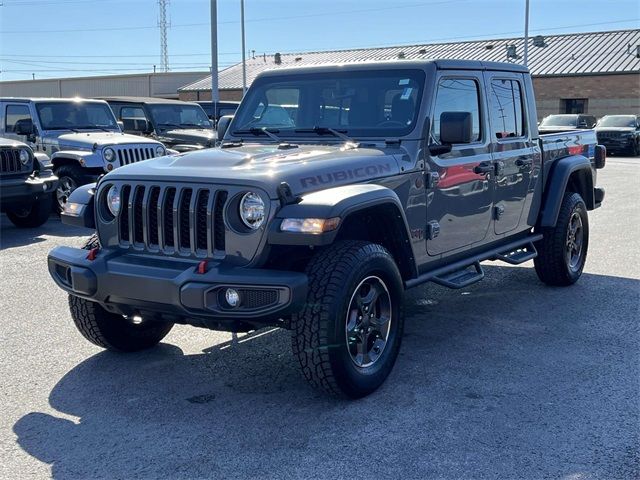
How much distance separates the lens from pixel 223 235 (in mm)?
3982

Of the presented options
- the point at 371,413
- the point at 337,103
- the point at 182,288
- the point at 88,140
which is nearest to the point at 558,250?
the point at 337,103

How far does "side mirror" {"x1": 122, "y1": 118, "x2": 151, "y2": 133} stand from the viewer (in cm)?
1338

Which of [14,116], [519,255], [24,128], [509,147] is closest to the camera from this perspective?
[509,147]

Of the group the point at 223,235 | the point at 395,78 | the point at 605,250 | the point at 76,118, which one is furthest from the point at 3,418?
the point at 76,118

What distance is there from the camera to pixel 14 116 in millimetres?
12008

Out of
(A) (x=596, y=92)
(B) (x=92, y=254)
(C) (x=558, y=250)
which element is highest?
(A) (x=596, y=92)

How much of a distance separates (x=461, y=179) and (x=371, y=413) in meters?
2.01

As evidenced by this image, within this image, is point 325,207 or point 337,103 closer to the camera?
point 325,207

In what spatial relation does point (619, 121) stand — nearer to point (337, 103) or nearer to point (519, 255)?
point (519, 255)

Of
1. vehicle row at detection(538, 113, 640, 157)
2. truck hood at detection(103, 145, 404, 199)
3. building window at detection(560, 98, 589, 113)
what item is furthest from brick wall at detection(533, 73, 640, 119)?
truck hood at detection(103, 145, 404, 199)

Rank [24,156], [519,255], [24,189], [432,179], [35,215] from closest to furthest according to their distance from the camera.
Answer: [432,179] → [519,255] → [24,189] → [24,156] → [35,215]

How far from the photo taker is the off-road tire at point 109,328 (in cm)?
471

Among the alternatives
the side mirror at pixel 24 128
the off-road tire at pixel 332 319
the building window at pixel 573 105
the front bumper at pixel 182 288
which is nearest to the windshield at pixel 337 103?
the off-road tire at pixel 332 319

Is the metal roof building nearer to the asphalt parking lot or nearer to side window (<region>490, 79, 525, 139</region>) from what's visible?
side window (<region>490, 79, 525, 139</region>)
